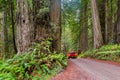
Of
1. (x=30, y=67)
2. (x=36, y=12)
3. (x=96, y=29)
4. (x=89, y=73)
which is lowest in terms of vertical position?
(x=89, y=73)

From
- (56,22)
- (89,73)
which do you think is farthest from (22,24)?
(56,22)

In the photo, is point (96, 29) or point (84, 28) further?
point (84, 28)

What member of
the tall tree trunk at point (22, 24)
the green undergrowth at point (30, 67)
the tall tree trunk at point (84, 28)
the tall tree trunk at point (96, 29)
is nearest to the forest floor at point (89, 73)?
the green undergrowth at point (30, 67)

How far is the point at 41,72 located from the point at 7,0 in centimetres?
1036

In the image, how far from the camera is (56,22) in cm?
1174

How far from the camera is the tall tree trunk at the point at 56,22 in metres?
11.5

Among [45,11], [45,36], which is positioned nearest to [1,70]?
[45,36]

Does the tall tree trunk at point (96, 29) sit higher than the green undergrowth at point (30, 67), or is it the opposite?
the tall tree trunk at point (96, 29)

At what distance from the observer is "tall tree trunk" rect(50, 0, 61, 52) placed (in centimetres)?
1155

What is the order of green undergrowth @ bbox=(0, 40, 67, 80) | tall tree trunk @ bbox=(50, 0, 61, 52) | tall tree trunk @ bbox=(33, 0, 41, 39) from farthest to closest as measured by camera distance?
tall tree trunk @ bbox=(50, 0, 61, 52) < tall tree trunk @ bbox=(33, 0, 41, 39) < green undergrowth @ bbox=(0, 40, 67, 80)

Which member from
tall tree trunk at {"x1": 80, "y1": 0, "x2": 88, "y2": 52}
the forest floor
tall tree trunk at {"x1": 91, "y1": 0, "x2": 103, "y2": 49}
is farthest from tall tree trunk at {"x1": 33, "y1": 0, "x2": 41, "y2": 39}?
tall tree trunk at {"x1": 80, "y1": 0, "x2": 88, "y2": 52}

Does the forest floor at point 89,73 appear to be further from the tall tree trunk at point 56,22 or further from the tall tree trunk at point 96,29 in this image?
the tall tree trunk at point 96,29

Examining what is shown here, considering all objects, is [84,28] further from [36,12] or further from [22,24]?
[22,24]

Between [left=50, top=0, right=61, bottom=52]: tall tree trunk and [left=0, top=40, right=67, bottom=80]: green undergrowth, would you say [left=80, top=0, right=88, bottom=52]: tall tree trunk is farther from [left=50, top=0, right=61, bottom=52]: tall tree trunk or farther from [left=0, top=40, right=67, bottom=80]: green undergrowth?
[left=0, top=40, right=67, bottom=80]: green undergrowth
